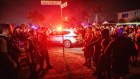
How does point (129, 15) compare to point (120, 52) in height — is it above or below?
above

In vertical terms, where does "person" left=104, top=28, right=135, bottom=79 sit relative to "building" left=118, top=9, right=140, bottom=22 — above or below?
below

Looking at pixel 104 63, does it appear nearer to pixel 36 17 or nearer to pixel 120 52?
pixel 120 52

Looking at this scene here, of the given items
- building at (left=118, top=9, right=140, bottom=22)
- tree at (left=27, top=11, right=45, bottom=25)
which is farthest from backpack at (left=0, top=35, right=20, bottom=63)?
tree at (left=27, top=11, right=45, bottom=25)

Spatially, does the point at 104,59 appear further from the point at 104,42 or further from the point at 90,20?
the point at 90,20

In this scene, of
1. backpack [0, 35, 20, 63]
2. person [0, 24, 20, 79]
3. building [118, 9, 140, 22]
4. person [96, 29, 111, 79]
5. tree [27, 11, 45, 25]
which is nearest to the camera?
person [0, 24, 20, 79]

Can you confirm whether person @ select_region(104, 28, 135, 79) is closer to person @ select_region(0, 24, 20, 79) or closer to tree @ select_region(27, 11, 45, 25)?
person @ select_region(0, 24, 20, 79)

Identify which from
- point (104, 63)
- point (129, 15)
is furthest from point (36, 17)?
point (104, 63)

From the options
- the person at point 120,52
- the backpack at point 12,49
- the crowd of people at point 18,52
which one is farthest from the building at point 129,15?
the backpack at point 12,49

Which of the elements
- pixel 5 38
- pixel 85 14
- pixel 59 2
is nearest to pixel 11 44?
pixel 5 38

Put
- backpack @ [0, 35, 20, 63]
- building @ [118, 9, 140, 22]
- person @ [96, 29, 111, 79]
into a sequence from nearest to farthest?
1. backpack @ [0, 35, 20, 63]
2. person @ [96, 29, 111, 79]
3. building @ [118, 9, 140, 22]

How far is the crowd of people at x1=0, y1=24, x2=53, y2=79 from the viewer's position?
519 cm

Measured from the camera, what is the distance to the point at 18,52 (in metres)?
6.01

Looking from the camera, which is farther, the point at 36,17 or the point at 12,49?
the point at 36,17

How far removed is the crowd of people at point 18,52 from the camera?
519cm
